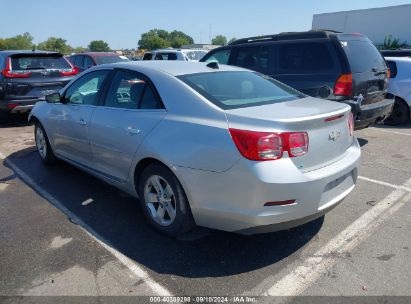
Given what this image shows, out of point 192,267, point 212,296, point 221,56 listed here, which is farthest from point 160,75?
point 221,56

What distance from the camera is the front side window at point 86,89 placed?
174 inches

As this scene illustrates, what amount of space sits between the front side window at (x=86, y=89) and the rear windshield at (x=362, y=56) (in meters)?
3.65

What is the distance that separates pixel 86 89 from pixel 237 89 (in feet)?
6.79

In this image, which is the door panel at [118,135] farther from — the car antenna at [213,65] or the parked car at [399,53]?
the parked car at [399,53]

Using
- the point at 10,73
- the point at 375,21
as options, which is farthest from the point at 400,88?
the point at 375,21

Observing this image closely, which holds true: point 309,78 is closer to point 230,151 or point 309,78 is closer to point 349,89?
point 349,89

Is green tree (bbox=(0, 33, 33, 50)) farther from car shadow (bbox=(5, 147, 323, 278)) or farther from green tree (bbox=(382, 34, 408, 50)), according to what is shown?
car shadow (bbox=(5, 147, 323, 278))

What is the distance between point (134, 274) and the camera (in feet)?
9.77

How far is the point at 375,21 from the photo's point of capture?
156ft

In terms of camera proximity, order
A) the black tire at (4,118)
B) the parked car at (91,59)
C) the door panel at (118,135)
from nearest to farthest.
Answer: the door panel at (118,135) → the black tire at (4,118) → the parked car at (91,59)

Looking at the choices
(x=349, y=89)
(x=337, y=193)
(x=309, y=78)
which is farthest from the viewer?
(x=309, y=78)

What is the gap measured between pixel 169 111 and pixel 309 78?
3.49 metres

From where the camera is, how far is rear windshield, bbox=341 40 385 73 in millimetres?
5816

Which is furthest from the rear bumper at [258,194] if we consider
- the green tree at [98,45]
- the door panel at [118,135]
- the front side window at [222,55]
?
the green tree at [98,45]
